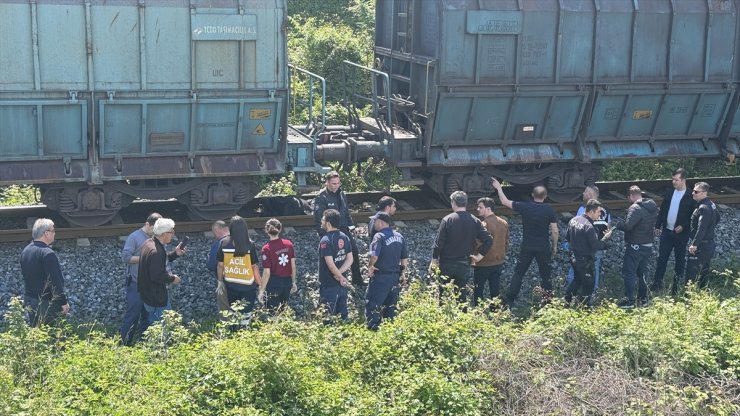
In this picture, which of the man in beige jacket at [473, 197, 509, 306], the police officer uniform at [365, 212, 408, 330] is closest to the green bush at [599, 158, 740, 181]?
the man in beige jacket at [473, 197, 509, 306]

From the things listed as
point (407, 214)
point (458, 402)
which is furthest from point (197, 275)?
point (458, 402)

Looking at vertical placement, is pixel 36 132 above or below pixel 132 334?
above

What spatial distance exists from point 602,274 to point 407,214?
9.88 ft

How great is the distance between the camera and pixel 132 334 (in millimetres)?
10062

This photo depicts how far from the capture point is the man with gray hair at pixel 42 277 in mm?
9297

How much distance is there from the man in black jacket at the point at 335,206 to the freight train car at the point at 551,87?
2.65 meters

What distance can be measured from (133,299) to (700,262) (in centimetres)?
726

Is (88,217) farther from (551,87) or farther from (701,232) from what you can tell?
(701,232)

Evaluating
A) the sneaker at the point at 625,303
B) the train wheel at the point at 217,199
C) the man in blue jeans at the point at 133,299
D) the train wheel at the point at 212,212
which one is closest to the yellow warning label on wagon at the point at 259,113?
the train wheel at the point at 217,199

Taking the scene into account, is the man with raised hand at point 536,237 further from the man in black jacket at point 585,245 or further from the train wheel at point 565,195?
the train wheel at point 565,195

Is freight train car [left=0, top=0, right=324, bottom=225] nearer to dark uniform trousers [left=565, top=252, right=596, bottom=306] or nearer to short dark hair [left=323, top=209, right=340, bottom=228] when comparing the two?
short dark hair [left=323, top=209, right=340, bottom=228]

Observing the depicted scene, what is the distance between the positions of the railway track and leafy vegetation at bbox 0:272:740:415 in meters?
2.79

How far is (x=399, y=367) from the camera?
891 cm

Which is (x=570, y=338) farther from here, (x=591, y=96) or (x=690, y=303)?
(x=591, y=96)
